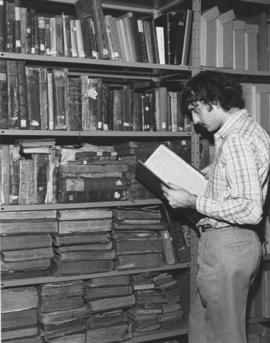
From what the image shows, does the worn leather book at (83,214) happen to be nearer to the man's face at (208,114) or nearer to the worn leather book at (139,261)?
the worn leather book at (139,261)

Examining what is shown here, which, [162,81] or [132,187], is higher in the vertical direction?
[162,81]

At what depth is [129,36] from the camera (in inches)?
97.0

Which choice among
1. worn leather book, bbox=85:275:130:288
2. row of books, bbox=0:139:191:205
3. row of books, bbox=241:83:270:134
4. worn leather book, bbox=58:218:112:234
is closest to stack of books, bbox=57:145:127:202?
row of books, bbox=0:139:191:205

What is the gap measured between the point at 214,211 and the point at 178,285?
0.85m

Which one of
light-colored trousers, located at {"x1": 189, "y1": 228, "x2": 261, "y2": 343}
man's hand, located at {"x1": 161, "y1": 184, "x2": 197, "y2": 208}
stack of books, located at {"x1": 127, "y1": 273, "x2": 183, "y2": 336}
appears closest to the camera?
light-colored trousers, located at {"x1": 189, "y1": 228, "x2": 261, "y2": 343}

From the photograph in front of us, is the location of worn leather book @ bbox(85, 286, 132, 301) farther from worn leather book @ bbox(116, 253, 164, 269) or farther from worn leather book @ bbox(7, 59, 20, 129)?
worn leather book @ bbox(7, 59, 20, 129)

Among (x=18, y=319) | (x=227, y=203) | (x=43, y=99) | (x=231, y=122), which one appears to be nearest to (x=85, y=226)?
(x=18, y=319)

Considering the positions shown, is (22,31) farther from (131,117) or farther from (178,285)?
(178,285)

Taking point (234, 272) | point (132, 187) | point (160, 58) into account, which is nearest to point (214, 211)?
point (234, 272)

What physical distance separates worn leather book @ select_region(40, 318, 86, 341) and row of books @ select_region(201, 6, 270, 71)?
1.52m

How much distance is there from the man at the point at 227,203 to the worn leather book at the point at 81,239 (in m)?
0.44

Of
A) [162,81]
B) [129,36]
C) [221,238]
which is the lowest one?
[221,238]

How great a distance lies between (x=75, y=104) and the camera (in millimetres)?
2342

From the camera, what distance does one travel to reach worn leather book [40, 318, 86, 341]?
2334mm
